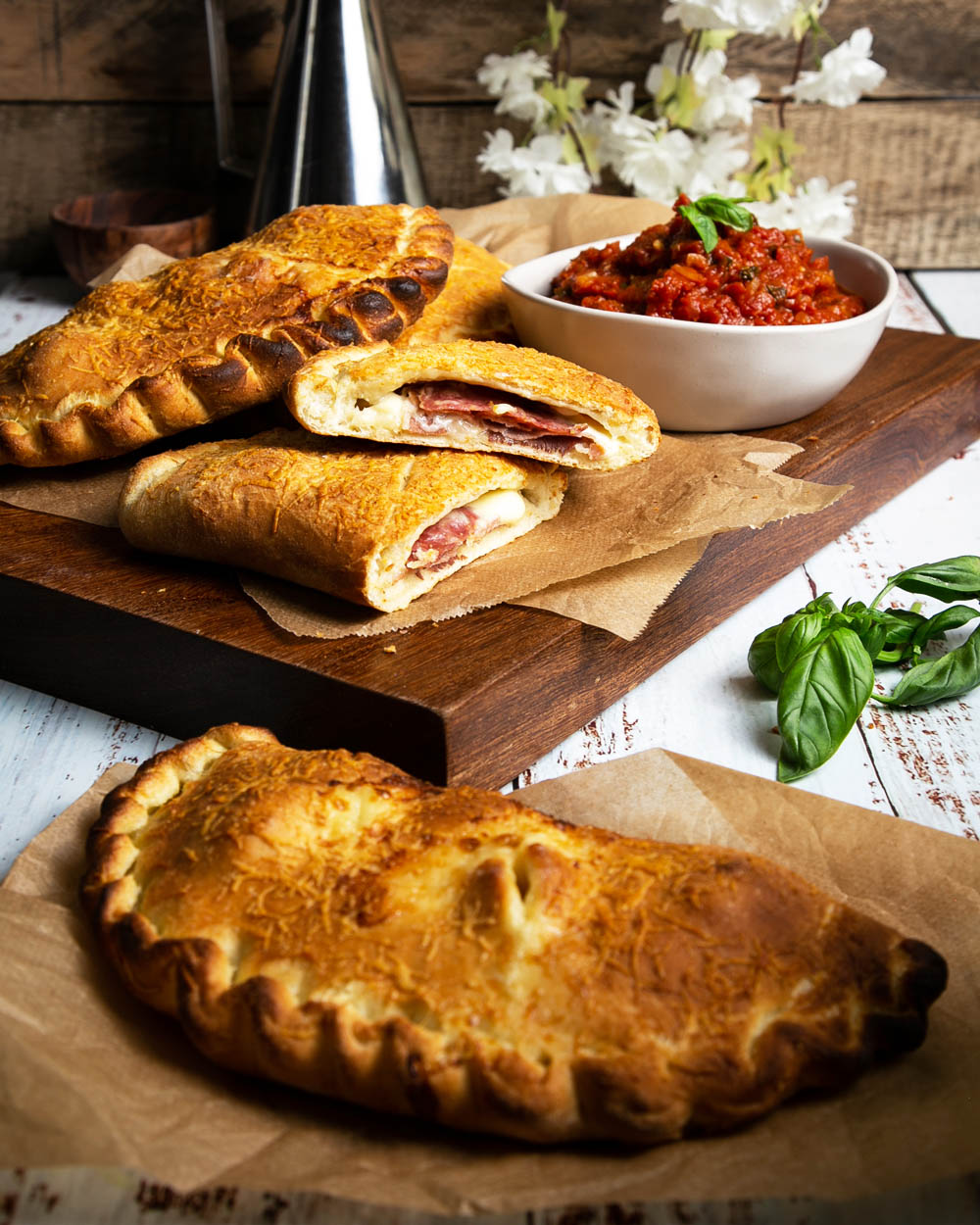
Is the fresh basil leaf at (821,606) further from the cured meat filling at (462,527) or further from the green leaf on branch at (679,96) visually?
the green leaf on branch at (679,96)

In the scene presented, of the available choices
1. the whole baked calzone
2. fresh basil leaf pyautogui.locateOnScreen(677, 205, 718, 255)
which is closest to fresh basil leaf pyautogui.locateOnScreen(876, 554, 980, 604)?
fresh basil leaf pyautogui.locateOnScreen(677, 205, 718, 255)

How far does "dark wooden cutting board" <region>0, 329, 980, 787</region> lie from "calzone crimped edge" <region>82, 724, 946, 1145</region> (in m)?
0.42

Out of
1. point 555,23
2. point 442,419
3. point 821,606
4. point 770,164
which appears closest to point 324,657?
point 442,419

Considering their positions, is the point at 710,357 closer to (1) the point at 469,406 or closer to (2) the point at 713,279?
(2) the point at 713,279

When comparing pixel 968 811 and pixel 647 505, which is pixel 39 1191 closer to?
pixel 968 811

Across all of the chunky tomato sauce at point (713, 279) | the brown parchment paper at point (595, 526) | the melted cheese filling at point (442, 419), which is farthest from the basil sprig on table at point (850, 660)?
the chunky tomato sauce at point (713, 279)

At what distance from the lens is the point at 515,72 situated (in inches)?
201

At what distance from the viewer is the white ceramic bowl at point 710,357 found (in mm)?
3238

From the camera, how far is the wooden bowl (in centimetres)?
466

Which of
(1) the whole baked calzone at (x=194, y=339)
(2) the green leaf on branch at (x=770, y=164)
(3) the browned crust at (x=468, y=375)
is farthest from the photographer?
(2) the green leaf on branch at (x=770, y=164)

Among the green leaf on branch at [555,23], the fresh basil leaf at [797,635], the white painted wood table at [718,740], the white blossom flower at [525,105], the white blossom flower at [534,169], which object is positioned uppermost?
the green leaf on branch at [555,23]

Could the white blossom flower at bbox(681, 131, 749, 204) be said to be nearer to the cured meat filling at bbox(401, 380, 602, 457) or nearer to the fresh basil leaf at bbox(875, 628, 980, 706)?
the cured meat filling at bbox(401, 380, 602, 457)

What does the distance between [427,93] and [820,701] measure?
4.11 meters

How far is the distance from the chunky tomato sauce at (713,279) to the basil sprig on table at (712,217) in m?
0.03
